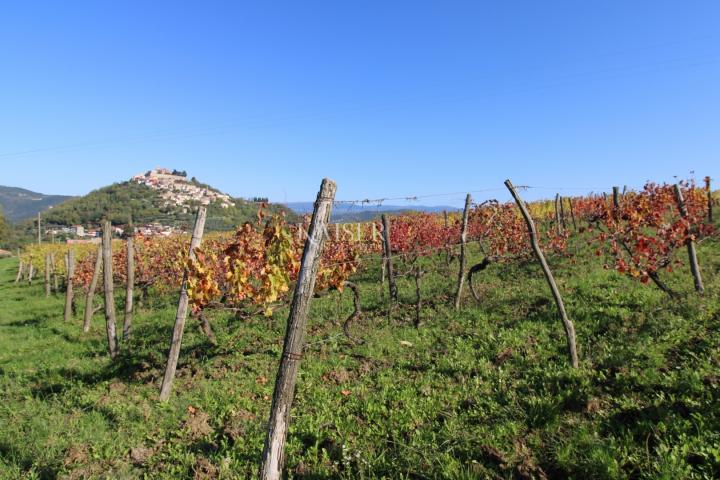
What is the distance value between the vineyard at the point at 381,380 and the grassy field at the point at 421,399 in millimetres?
28

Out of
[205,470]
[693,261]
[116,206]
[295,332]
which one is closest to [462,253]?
[693,261]

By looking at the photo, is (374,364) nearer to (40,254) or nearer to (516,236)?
(516,236)

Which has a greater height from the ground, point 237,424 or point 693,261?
point 693,261

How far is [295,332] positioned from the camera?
3.63m

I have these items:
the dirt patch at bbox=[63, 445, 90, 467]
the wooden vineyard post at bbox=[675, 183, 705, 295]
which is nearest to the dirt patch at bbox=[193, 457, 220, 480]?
the dirt patch at bbox=[63, 445, 90, 467]

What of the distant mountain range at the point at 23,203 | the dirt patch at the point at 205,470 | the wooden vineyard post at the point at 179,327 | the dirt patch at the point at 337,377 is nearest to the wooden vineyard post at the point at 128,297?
the wooden vineyard post at the point at 179,327

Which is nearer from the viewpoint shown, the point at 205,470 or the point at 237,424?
the point at 205,470

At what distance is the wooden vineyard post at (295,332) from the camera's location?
3.59m

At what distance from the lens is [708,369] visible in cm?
435

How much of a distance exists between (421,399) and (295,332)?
2378 millimetres

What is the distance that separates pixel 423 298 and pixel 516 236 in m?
4.89

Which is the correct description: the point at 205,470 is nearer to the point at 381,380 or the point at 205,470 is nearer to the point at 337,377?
the point at 337,377

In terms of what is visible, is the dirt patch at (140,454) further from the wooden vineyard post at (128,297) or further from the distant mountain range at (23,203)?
the distant mountain range at (23,203)

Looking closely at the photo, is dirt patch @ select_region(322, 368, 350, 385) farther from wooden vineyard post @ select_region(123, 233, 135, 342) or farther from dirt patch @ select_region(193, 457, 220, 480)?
wooden vineyard post @ select_region(123, 233, 135, 342)
